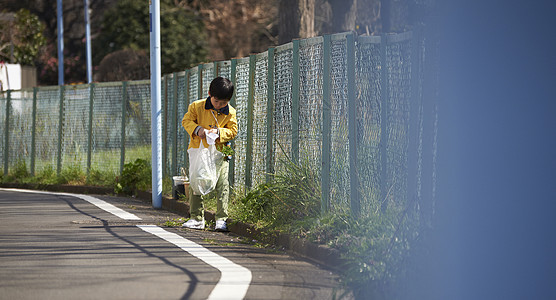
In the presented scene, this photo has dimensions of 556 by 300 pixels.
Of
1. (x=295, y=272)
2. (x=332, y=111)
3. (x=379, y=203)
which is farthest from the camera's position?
(x=332, y=111)

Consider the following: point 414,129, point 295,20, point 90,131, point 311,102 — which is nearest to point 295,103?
point 311,102

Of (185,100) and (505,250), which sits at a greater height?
(185,100)

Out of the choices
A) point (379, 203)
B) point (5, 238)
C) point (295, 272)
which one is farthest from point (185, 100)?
point (295, 272)

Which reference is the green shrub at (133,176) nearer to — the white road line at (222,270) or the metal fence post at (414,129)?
the white road line at (222,270)

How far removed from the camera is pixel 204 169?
9.08 m

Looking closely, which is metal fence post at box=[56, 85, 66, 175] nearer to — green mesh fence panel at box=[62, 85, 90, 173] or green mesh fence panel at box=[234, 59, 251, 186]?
green mesh fence panel at box=[62, 85, 90, 173]

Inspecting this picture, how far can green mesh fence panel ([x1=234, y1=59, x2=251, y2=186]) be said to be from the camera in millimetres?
10789

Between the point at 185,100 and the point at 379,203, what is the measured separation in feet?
20.7

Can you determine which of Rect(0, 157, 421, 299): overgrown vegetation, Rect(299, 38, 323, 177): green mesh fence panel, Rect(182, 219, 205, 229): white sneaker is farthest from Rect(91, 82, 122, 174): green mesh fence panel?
Rect(299, 38, 323, 177): green mesh fence panel

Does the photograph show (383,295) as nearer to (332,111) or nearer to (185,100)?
(332,111)

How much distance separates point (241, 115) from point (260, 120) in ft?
2.89

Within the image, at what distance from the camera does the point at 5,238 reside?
8.48m

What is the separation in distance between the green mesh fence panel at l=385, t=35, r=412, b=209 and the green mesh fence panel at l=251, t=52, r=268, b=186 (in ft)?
8.59

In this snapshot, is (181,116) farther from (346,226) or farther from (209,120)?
(346,226)
